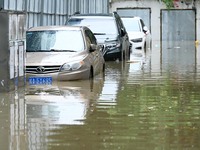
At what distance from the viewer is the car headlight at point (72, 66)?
639 inches

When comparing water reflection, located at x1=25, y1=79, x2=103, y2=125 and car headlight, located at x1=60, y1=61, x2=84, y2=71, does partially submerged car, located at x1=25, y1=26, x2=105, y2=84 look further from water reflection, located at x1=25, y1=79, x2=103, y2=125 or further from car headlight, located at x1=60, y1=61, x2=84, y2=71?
water reflection, located at x1=25, y1=79, x2=103, y2=125

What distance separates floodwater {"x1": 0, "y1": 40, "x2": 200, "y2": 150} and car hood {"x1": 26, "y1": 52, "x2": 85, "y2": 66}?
653mm

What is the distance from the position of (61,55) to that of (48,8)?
16789 mm

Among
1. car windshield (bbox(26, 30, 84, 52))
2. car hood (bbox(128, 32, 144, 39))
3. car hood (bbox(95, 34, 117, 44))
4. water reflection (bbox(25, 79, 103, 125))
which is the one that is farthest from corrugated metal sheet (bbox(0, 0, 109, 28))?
water reflection (bbox(25, 79, 103, 125))

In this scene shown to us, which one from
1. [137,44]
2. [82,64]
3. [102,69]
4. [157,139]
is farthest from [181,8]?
[157,139]

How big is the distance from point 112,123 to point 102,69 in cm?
923

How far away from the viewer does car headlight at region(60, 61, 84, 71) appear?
16.2m

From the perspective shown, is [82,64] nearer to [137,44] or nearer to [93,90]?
Result: [93,90]

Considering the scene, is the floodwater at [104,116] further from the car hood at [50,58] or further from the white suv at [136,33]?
the white suv at [136,33]

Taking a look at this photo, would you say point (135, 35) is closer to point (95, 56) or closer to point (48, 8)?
point (48, 8)

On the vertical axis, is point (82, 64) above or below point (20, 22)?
below

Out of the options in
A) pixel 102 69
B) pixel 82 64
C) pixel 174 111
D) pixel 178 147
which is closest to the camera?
pixel 178 147

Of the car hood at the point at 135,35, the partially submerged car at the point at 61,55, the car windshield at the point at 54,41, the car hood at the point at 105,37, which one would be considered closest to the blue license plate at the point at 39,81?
the partially submerged car at the point at 61,55

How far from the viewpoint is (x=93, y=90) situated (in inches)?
577
